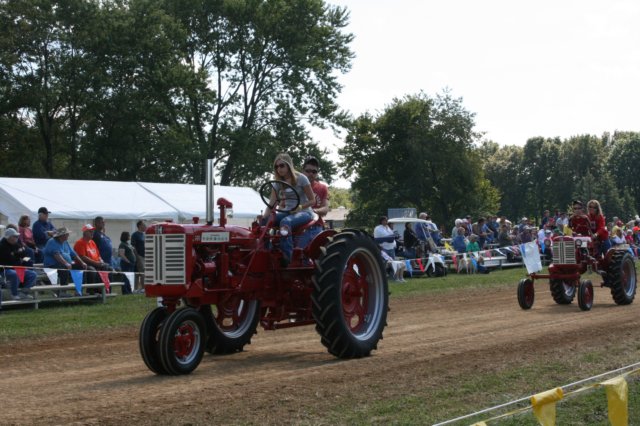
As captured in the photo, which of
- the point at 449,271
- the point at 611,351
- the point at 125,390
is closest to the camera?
the point at 125,390

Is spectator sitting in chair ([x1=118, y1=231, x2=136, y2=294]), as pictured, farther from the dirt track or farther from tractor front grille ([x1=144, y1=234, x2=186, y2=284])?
tractor front grille ([x1=144, y1=234, x2=186, y2=284])

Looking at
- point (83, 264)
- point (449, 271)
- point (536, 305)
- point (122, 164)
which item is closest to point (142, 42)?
point (122, 164)

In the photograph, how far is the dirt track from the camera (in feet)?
20.5

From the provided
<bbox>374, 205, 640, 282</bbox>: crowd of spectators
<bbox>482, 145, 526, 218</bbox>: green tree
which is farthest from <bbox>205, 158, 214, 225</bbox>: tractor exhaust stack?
<bbox>482, 145, 526, 218</bbox>: green tree

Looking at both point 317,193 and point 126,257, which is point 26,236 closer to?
point 126,257

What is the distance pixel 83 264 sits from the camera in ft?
55.8

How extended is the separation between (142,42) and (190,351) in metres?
36.6

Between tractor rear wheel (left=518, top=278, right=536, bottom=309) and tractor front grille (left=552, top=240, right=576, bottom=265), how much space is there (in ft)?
2.30

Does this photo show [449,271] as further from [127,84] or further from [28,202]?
[127,84]

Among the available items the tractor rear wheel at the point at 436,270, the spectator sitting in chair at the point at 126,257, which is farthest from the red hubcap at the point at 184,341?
the tractor rear wheel at the point at 436,270

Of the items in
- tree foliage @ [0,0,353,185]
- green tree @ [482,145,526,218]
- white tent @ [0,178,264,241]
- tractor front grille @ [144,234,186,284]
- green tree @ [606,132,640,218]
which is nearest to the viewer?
tractor front grille @ [144,234,186,284]

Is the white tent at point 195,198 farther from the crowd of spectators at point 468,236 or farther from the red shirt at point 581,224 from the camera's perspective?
the red shirt at point 581,224

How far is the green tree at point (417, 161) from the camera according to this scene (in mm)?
55562

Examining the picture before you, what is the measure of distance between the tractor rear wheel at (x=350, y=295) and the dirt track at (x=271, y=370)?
0.77 feet
